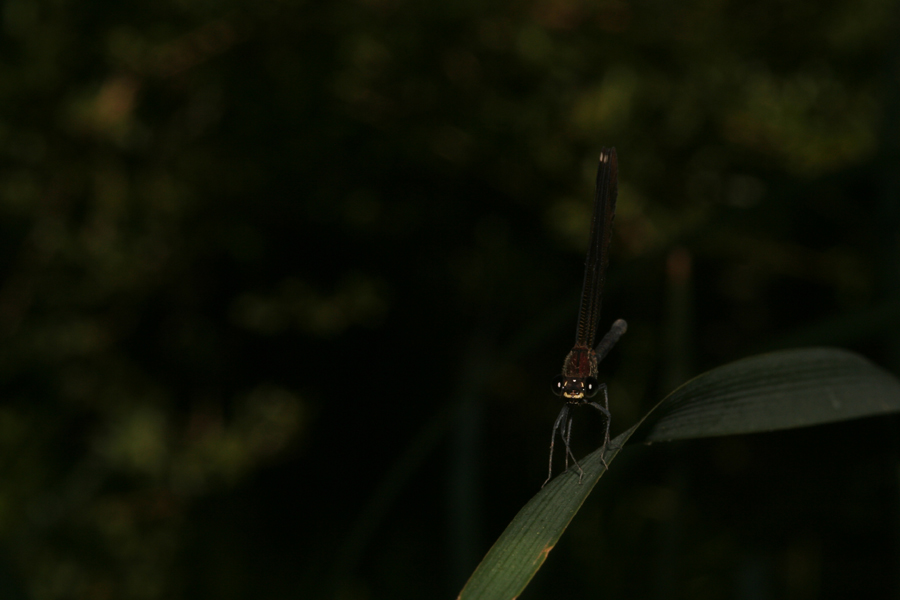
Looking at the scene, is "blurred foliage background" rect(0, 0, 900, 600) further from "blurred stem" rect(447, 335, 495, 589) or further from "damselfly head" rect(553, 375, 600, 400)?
"damselfly head" rect(553, 375, 600, 400)

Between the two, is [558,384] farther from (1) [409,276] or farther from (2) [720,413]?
(1) [409,276]

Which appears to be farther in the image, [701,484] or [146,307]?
[146,307]

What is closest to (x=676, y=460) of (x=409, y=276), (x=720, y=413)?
(x=720, y=413)

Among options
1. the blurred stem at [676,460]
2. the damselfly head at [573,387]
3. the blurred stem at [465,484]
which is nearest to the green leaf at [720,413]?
the damselfly head at [573,387]

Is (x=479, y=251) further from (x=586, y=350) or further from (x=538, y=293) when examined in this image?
(x=586, y=350)

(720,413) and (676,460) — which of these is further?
(676,460)

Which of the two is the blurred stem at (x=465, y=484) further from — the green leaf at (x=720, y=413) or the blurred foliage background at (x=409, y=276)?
the green leaf at (x=720, y=413)

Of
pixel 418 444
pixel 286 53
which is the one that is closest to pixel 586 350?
pixel 418 444
